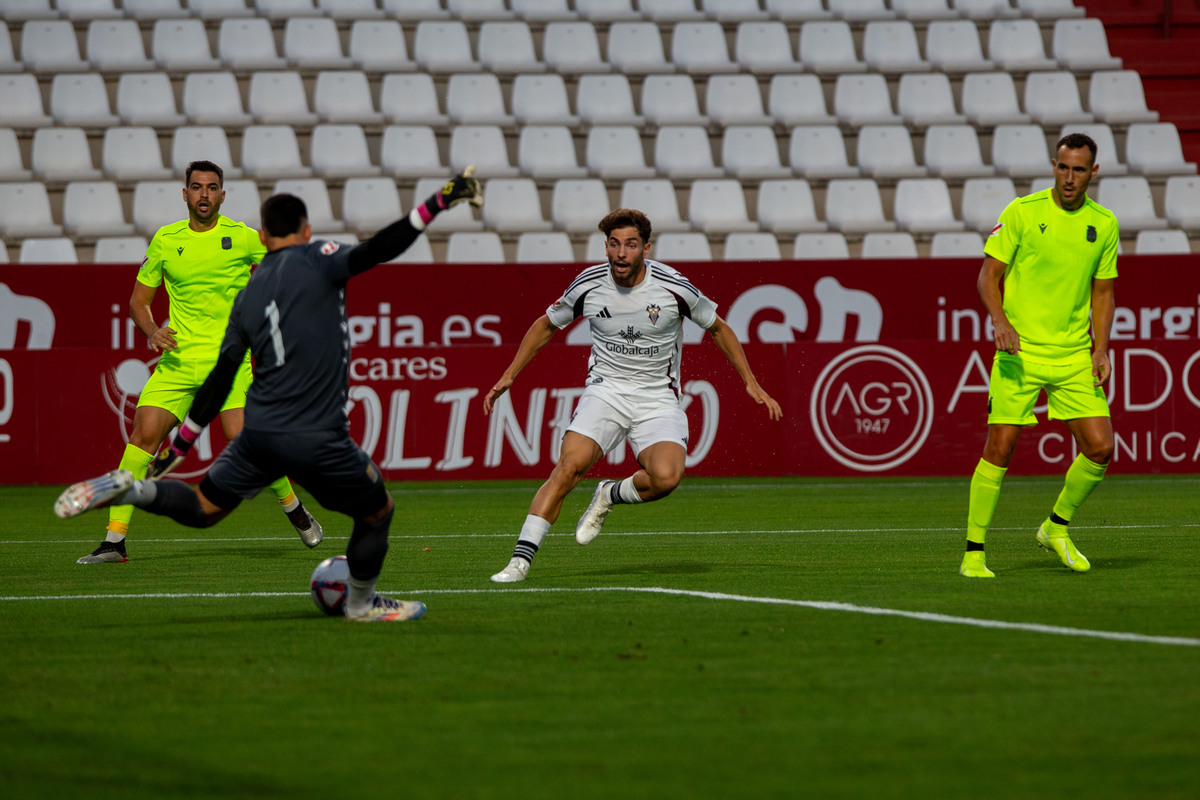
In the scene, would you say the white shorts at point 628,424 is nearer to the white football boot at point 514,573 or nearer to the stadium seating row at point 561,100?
the white football boot at point 514,573

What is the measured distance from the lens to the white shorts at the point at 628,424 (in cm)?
837

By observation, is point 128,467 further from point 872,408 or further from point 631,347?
point 872,408

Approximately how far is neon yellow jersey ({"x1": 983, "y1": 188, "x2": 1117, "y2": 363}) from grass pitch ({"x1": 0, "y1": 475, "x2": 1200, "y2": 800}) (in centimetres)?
122

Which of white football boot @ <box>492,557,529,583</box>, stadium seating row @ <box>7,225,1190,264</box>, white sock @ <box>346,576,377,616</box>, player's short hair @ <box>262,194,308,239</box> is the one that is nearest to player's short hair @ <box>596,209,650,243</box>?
white football boot @ <box>492,557,529,583</box>

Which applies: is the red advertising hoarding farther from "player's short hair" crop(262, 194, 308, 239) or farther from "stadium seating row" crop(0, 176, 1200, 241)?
"player's short hair" crop(262, 194, 308, 239)

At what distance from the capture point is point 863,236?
18.8m

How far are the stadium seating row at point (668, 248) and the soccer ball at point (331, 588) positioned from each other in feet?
33.4

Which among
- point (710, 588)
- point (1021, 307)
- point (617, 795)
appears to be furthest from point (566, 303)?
point (617, 795)

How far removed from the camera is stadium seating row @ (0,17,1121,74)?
783 inches

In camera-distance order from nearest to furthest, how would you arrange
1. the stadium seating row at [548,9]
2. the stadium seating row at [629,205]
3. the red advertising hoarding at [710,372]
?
the red advertising hoarding at [710,372] → the stadium seating row at [629,205] → the stadium seating row at [548,9]

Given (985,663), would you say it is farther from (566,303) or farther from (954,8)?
(954,8)

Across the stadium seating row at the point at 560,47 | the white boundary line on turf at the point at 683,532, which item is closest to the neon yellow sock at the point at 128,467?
the white boundary line on turf at the point at 683,532

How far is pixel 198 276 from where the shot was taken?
9.62m

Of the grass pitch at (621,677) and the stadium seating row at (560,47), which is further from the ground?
the stadium seating row at (560,47)
